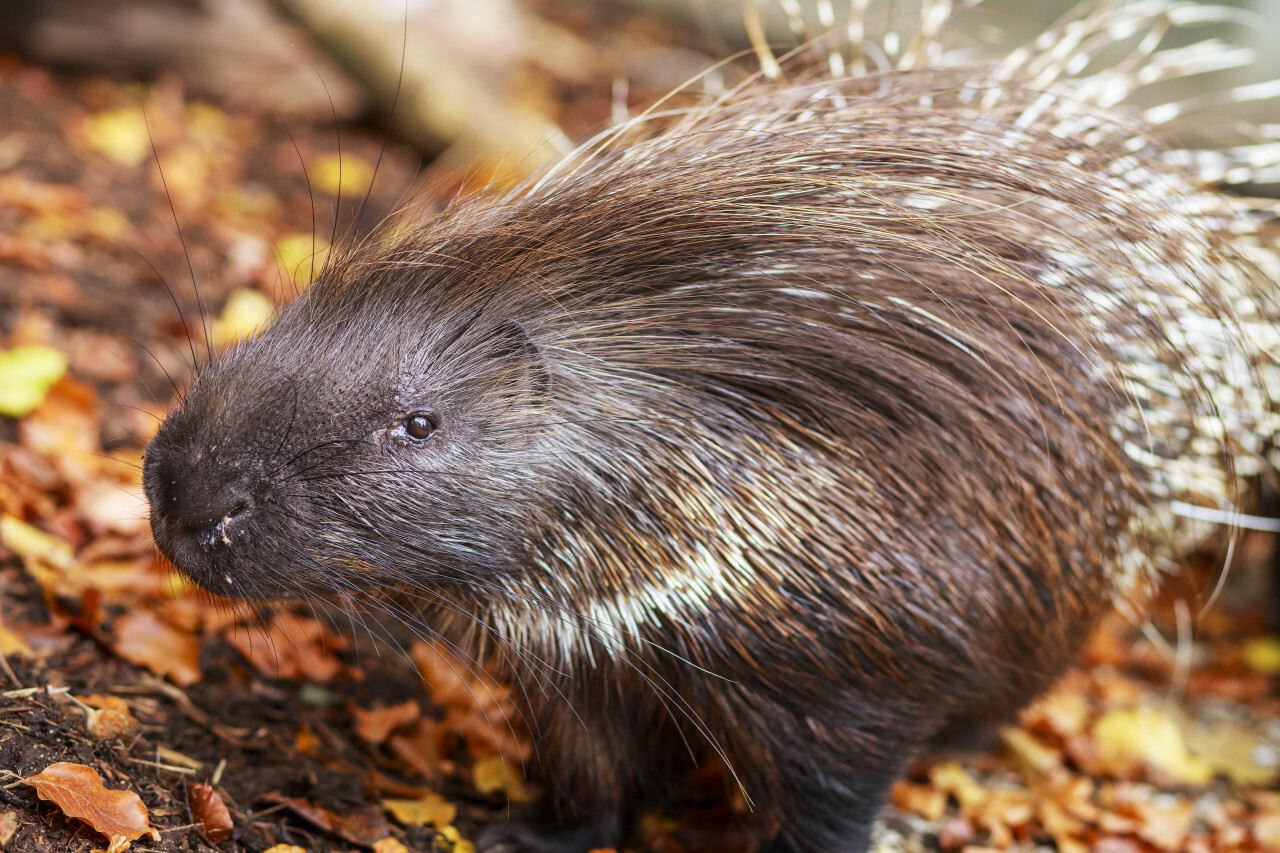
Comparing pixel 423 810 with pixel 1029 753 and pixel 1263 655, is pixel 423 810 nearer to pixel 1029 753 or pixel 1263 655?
pixel 1029 753

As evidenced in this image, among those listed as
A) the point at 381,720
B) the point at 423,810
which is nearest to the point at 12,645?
the point at 381,720

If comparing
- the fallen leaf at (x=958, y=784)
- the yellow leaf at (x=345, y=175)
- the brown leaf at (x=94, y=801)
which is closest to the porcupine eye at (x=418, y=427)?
the brown leaf at (x=94, y=801)

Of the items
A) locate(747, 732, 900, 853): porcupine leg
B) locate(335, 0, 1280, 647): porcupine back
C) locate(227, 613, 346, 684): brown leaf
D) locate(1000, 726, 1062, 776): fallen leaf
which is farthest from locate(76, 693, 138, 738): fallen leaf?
locate(1000, 726, 1062, 776): fallen leaf

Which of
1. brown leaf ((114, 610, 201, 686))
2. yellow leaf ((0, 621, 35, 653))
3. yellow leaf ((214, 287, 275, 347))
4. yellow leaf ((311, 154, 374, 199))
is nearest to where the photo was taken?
yellow leaf ((0, 621, 35, 653))

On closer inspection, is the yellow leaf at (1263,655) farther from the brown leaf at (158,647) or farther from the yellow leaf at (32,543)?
the yellow leaf at (32,543)

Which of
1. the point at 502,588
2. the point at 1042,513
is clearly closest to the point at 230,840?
the point at 502,588

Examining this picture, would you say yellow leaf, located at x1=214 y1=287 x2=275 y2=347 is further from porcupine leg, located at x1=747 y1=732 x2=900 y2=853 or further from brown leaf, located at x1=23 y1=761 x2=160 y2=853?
porcupine leg, located at x1=747 y1=732 x2=900 y2=853
